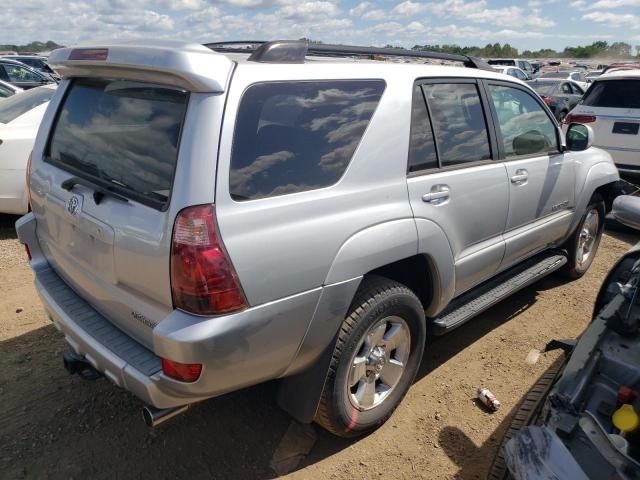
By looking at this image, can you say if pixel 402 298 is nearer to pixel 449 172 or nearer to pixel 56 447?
pixel 449 172

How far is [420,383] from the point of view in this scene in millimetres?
3285

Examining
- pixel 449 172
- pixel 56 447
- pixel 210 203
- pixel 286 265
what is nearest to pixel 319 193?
pixel 286 265

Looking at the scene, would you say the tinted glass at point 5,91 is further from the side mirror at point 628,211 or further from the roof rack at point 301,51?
the side mirror at point 628,211

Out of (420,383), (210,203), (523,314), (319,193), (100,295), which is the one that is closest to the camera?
(210,203)

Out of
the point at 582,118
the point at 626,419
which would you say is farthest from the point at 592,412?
the point at 582,118

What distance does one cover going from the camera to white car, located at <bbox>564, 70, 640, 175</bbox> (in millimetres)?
6965

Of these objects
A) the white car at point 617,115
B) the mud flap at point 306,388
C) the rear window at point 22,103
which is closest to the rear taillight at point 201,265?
the mud flap at point 306,388

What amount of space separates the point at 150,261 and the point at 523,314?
336 cm

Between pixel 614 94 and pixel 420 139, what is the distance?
244 inches

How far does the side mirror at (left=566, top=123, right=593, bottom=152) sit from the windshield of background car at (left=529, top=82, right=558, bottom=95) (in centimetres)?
1351

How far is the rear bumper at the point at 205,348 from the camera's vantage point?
6.19 ft

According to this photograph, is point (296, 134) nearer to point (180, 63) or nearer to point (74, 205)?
point (180, 63)

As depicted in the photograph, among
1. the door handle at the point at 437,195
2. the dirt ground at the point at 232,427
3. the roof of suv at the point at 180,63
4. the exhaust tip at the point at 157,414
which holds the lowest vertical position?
the dirt ground at the point at 232,427

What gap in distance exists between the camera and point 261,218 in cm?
199
